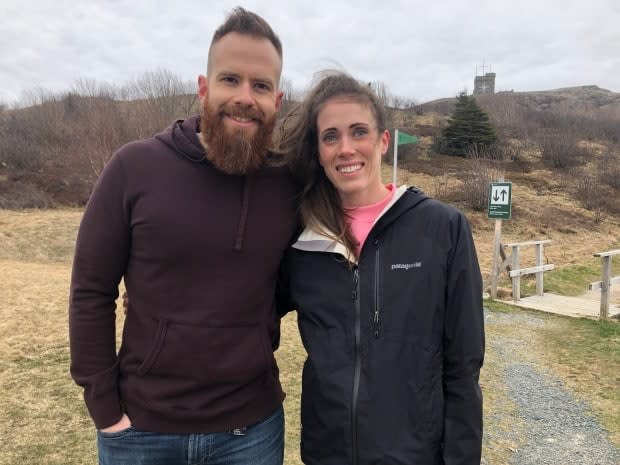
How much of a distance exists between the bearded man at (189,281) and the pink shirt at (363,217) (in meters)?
0.31

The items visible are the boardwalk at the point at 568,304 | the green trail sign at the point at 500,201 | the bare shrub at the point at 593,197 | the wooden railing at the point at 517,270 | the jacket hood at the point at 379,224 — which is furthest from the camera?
A: the bare shrub at the point at 593,197

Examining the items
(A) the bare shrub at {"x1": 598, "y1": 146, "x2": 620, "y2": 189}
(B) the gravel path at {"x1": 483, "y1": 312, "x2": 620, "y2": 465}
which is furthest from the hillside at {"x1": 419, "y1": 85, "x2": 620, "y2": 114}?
(B) the gravel path at {"x1": 483, "y1": 312, "x2": 620, "y2": 465}

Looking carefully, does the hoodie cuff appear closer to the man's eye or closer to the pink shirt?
the pink shirt

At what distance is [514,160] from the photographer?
32.8 meters

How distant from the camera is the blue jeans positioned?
1635mm

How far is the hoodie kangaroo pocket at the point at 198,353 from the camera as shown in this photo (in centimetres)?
159

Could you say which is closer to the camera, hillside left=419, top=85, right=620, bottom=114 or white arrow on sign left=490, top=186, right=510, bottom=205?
white arrow on sign left=490, top=186, right=510, bottom=205

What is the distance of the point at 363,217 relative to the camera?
188 cm

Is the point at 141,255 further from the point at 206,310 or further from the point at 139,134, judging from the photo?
the point at 139,134

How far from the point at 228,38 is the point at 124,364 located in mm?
1146

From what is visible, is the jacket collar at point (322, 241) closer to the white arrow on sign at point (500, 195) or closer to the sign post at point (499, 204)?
the sign post at point (499, 204)

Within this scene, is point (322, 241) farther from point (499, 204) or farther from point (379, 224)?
point (499, 204)

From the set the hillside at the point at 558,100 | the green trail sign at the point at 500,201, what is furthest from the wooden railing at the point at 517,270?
the hillside at the point at 558,100

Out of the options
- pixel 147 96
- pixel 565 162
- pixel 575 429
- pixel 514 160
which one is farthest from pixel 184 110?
pixel 575 429
